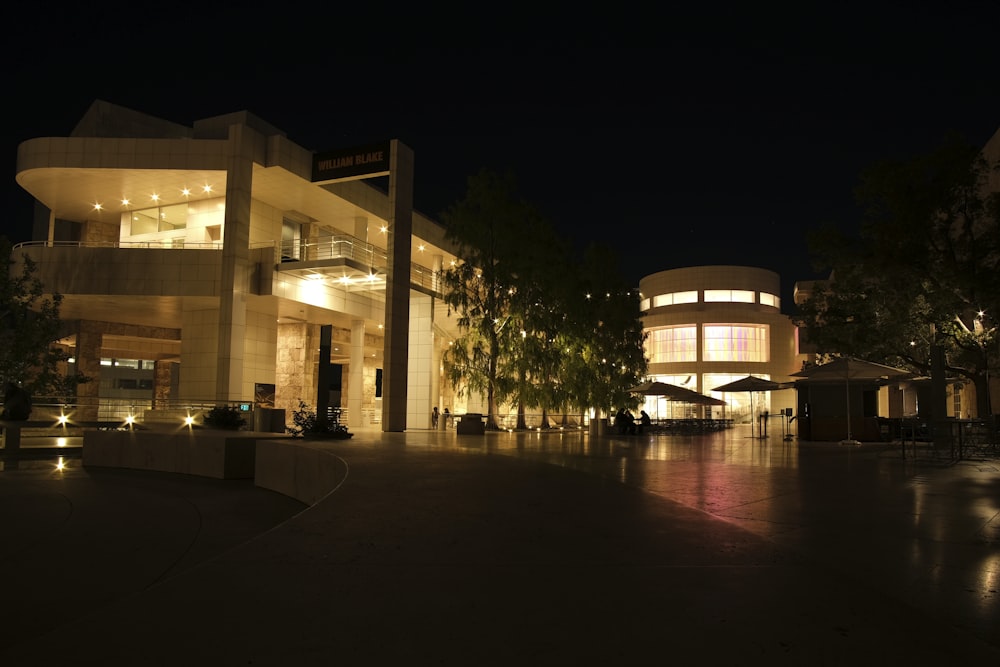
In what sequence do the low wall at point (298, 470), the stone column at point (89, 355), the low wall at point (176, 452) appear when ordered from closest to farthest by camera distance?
the low wall at point (298, 470), the low wall at point (176, 452), the stone column at point (89, 355)

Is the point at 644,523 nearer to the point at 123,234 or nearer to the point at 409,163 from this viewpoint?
the point at 409,163

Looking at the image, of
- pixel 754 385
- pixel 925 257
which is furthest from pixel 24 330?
pixel 925 257

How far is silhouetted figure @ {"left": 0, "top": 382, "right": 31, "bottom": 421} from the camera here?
2478 centimetres

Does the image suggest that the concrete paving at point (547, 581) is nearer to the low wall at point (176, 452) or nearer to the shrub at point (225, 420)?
the low wall at point (176, 452)

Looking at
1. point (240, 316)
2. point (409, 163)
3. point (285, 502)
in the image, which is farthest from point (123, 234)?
point (285, 502)

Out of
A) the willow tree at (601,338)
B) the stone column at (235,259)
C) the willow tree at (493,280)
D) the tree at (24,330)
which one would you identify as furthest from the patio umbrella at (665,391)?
the tree at (24,330)

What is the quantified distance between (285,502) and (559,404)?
17.5 m

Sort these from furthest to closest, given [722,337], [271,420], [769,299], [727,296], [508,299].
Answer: [769,299] → [727,296] → [722,337] → [508,299] → [271,420]

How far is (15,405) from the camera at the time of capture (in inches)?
979

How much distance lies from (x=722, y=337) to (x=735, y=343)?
1.72 meters

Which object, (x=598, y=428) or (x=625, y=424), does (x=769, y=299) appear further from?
(x=598, y=428)

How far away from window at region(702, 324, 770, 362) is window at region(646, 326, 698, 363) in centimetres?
152

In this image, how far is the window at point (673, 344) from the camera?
3285 inches

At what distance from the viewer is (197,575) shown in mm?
4039
